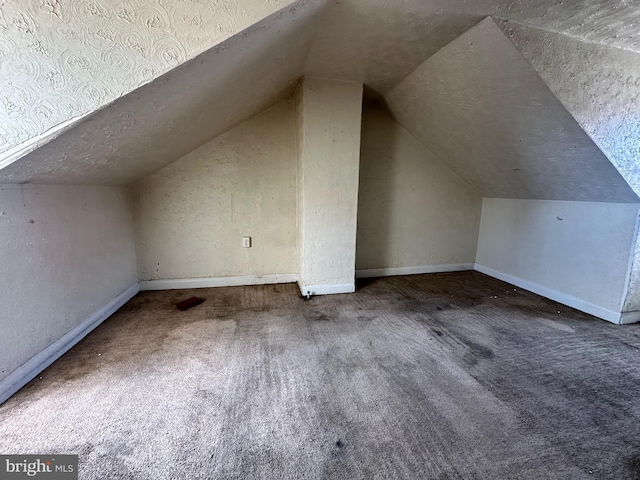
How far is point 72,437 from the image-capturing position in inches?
46.4

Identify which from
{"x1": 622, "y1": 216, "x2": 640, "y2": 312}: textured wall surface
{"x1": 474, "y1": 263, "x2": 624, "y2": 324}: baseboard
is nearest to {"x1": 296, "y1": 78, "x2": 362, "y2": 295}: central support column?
{"x1": 474, "y1": 263, "x2": 624, "y2": 324}: baseboard

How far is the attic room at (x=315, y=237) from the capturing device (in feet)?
3.69

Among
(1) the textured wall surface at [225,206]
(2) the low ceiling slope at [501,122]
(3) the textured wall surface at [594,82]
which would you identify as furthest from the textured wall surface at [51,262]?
(3) the textured wall surface at [594,82]

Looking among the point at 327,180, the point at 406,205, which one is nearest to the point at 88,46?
the point at 327,180

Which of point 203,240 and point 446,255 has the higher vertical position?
point 203,240

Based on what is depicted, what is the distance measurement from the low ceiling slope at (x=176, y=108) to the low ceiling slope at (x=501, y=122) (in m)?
1.10

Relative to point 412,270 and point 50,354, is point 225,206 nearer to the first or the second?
point 50,354

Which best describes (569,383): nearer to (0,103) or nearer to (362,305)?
(362,305)

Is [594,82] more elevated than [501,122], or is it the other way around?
[594,82]

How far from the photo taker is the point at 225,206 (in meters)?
3.01

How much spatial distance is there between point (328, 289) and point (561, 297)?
2.31 metres

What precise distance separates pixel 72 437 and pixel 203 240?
2.03m

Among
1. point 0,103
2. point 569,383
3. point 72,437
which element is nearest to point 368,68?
point 0,103

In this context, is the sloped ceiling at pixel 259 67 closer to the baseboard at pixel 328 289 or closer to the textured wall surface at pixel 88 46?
the textured wall surface at pixel 88 46
